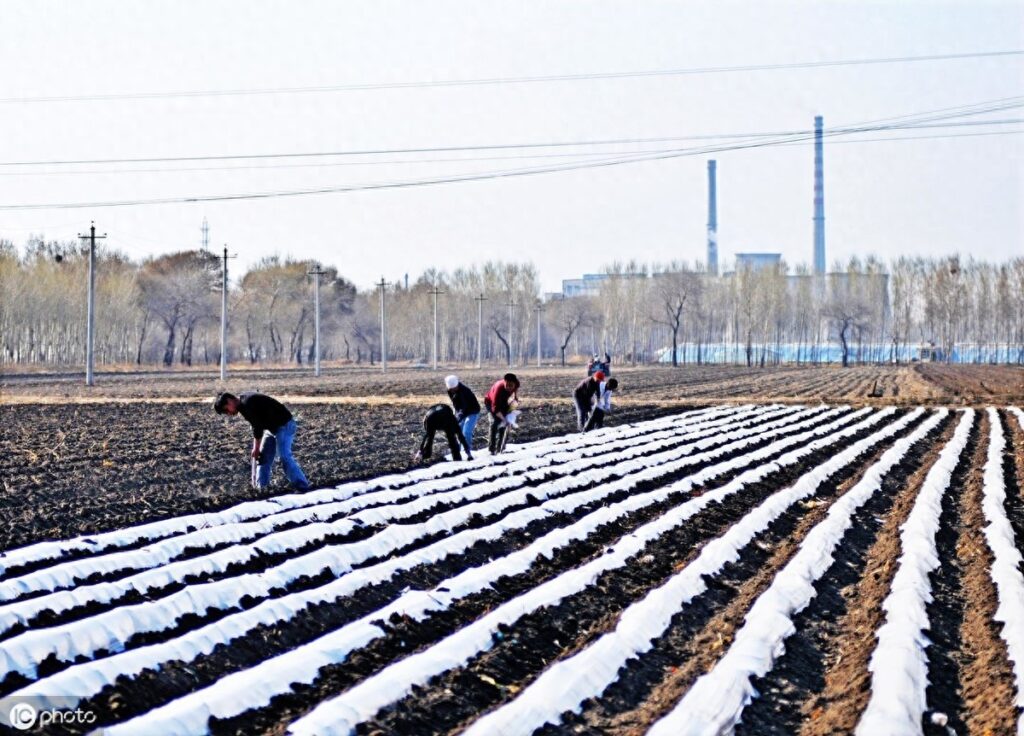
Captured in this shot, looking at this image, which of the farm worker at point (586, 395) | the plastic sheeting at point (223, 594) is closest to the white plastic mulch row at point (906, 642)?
the plastic sheeting at point (223, 594)

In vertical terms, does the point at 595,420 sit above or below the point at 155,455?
above

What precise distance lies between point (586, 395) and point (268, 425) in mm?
8451

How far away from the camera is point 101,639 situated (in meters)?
6.49

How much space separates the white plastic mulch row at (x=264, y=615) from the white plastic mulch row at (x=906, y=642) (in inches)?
120

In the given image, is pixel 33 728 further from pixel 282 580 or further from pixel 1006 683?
pixel 1006 683

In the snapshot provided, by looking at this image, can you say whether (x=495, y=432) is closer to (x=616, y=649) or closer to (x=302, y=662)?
(x=616, y=649)

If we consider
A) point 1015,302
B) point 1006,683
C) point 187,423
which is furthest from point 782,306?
point 1006,683

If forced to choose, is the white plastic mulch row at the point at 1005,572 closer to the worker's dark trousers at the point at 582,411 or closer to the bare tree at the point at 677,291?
the worker's dark trousers at the point at 582,411

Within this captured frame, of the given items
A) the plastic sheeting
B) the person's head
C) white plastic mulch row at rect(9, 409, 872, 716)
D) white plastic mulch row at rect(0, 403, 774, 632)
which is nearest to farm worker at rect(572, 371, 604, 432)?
white plastic mulch row at rect(0, 403, 774, 632)

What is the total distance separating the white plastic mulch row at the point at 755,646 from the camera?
5508 mm

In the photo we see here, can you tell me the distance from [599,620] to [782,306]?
8384 centimetres

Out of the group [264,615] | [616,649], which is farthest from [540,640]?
[264,615]

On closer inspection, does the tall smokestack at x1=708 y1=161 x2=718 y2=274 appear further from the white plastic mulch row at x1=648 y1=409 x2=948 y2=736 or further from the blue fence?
the white plastic mulch row at x1=648 y1=409 x2=948 y2=736

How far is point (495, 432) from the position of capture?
15.7 metres
